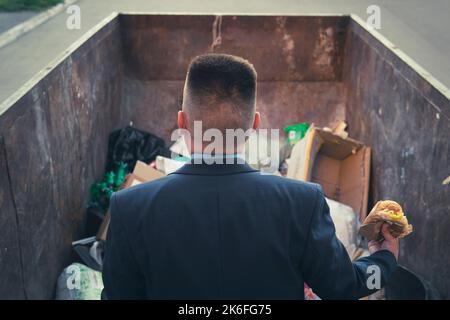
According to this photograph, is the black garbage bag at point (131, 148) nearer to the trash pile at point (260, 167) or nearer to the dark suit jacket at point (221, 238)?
the trash pile at point (260, 167)

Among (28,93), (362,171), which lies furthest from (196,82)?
(362,171)

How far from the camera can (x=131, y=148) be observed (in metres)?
4.58

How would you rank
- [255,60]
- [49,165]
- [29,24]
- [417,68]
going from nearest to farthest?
[49,165], [417,68], [29,24], [255,60]

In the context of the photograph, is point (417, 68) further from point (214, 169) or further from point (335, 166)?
point (214, 169)

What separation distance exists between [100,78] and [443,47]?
8.47 feet

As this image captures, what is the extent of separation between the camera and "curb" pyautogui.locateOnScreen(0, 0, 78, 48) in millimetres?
4453

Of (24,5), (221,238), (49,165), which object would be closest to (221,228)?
(221,238)

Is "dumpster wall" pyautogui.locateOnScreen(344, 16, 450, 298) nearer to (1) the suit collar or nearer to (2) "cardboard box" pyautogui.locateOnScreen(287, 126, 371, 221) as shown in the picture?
(2) "cardboard box" pyautogui.locateOnScreen(287, 126, 371, 221)

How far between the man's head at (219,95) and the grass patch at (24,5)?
15.2 feet

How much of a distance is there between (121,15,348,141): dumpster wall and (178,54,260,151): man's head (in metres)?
3.64

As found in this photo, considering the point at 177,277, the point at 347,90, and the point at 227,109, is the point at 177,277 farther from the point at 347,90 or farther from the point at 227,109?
the point at 347,90

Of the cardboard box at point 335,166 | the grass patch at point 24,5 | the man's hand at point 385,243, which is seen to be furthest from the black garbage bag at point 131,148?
the man's hand at point 385,243

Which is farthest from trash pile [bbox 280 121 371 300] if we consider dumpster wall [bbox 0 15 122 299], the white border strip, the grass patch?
the grass patch

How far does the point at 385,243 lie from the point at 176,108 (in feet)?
12.2
